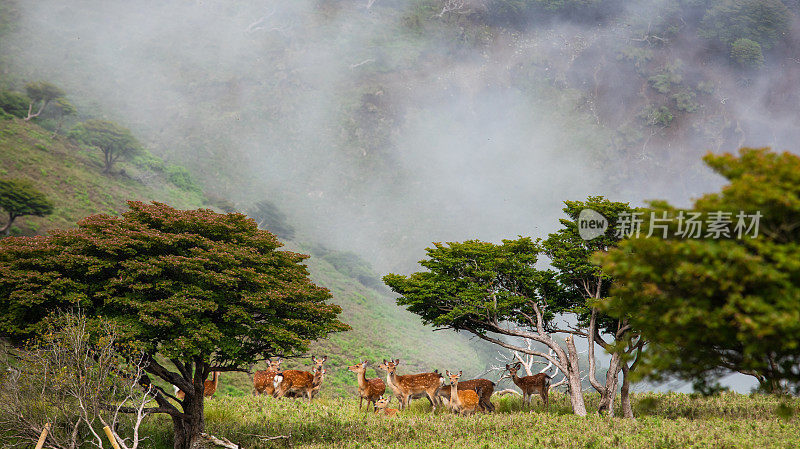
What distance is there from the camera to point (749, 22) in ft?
480

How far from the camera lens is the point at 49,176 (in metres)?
53.0

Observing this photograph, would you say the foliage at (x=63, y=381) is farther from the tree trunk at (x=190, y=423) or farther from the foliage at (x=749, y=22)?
the foliage at (x=749, y=22)

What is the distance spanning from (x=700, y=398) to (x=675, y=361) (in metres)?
17.5

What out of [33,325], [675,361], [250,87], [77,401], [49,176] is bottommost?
[77,401]

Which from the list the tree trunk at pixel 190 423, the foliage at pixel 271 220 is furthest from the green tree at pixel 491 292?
the foliage at pixel 271 220

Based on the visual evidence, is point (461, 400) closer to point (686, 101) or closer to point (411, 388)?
point (411, 388)

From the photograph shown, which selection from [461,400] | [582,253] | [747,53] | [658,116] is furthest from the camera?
[658,116]

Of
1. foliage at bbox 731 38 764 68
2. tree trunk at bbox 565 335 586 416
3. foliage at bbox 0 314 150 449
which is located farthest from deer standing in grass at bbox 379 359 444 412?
foliage at bbox 731 38 764 68

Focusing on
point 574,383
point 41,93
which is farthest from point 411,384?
point 41,93

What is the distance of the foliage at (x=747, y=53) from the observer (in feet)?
456

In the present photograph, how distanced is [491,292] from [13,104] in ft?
235

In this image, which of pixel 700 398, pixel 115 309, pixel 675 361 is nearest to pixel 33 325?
pixel 115 309

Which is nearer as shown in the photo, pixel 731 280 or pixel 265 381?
pixel 731 280

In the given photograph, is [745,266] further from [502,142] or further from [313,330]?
[502,142]
